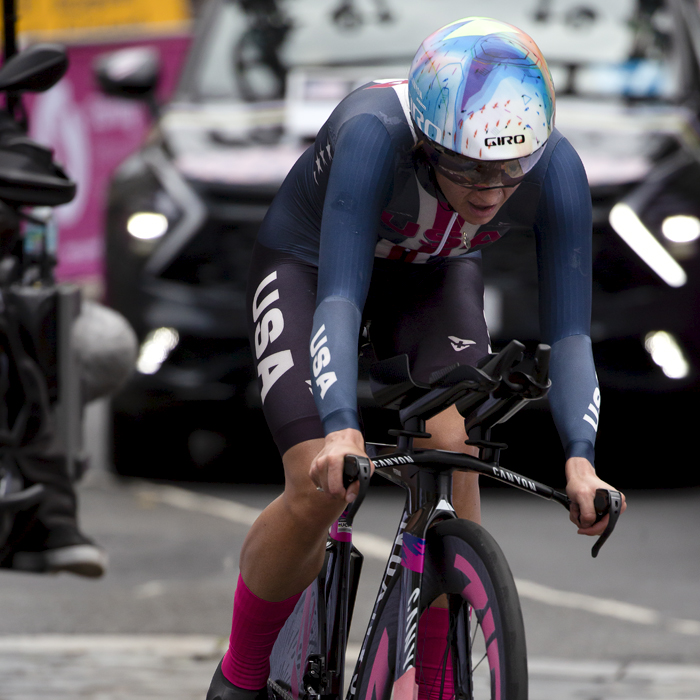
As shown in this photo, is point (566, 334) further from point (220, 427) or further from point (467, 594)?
point (220, 427)

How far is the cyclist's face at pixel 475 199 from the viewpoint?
305 cm

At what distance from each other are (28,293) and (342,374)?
2.57 meters

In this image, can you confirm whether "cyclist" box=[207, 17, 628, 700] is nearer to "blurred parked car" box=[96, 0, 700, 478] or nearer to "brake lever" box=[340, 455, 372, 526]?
"brake lever" box=[340, 455, 372, 526]

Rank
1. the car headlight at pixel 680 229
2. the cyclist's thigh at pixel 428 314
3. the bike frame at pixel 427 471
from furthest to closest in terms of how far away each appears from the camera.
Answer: the car headlight at pixel 680 229 < the cyclist's thigh at pixel 428 314 < the bike frame at pixel 427 471

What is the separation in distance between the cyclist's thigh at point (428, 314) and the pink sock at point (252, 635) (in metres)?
0.67

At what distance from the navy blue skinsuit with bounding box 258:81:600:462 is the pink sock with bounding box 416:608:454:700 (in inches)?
17.8

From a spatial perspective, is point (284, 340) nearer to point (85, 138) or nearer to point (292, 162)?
point (292, 162)

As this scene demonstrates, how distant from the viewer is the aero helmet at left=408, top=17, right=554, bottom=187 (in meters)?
2.89

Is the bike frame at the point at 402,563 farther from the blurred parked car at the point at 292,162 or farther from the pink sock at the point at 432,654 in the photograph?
the blurred parked car at the point at 292,162

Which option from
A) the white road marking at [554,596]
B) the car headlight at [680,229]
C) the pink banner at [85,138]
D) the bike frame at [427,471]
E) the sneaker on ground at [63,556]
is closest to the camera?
the bike frame at [427,471]

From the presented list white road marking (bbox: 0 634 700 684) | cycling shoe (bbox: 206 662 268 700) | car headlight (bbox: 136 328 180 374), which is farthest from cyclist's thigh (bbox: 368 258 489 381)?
car headlight (bbox: 136 328 180 374)

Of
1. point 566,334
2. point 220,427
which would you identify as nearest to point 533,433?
point 220,427

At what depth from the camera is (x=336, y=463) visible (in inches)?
108

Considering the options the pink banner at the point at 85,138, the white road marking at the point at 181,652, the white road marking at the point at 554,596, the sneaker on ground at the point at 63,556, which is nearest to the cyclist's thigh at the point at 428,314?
the white road marking at the point at 181,652
